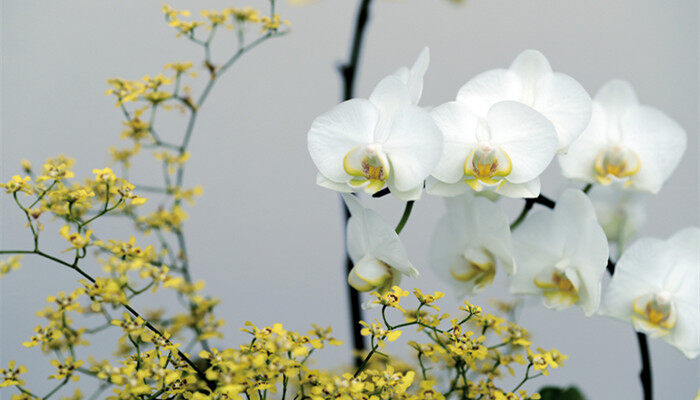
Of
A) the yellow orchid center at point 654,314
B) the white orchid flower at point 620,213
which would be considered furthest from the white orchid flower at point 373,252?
the white orchid flower at point 620,213

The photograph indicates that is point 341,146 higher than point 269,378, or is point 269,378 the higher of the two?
point 341,146

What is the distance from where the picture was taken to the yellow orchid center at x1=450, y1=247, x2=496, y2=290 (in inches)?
23.3

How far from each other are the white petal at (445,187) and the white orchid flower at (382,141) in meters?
0.02

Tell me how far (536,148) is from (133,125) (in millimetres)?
403

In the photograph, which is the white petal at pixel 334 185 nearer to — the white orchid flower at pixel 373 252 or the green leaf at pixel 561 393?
the white orchid flower at pixel 373 252

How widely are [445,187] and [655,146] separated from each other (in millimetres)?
243

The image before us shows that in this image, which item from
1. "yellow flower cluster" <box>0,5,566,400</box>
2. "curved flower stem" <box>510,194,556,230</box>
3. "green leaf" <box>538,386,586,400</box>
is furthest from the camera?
"green leaf" <box>538,386,586,400</box>

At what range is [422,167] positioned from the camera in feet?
1.65

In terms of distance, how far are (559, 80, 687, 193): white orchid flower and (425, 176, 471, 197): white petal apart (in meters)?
0.13

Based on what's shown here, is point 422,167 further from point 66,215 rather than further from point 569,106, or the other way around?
point 66,215

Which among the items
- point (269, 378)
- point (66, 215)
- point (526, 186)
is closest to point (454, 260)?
point (526, 186)

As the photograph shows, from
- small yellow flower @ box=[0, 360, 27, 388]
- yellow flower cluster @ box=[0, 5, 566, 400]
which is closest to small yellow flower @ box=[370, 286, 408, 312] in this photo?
yellow flower cluster @ box=[0, 5, 566, 400]

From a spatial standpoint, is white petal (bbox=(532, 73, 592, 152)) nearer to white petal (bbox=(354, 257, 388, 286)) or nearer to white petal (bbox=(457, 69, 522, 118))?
white petal (bbox=(457, 69, 522, 118))

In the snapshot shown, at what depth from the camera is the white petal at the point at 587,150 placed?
24.5 inches
